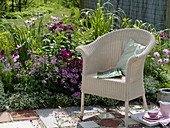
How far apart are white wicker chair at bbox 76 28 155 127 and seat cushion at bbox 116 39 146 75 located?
6 centimetres

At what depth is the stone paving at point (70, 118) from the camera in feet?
11.2

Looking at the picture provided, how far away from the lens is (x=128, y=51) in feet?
12.7

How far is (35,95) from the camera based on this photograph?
3.97 metres

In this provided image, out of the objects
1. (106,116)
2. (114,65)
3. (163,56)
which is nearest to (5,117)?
(106,116)

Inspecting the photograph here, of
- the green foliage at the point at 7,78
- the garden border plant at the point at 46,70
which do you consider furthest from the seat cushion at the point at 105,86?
the green foliage at the point at 7,78

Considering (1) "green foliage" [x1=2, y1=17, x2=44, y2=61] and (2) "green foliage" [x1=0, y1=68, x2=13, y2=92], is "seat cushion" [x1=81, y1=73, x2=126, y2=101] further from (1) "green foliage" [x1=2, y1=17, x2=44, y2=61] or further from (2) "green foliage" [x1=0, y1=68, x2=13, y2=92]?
(1) "green foliage" [x1=2, y1=17, x2=44, y2=61]

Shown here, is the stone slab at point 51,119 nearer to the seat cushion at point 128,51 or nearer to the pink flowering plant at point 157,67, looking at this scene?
the seat cushion at point 128,51

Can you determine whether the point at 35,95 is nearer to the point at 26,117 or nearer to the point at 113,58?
the point at 26,117

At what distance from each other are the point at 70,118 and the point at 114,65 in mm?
840

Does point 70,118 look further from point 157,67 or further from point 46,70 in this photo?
point 157,67

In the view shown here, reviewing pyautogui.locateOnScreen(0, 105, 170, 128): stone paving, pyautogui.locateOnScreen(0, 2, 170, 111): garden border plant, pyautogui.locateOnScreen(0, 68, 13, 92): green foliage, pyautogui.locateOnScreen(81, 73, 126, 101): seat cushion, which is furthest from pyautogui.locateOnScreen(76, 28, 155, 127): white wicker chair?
pyautogui.locateOnScreen(0, 68, 13, 92): green foliage

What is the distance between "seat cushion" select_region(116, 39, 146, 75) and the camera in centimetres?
Result: 379

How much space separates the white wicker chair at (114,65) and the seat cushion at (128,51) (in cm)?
6

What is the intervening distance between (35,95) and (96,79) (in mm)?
834
